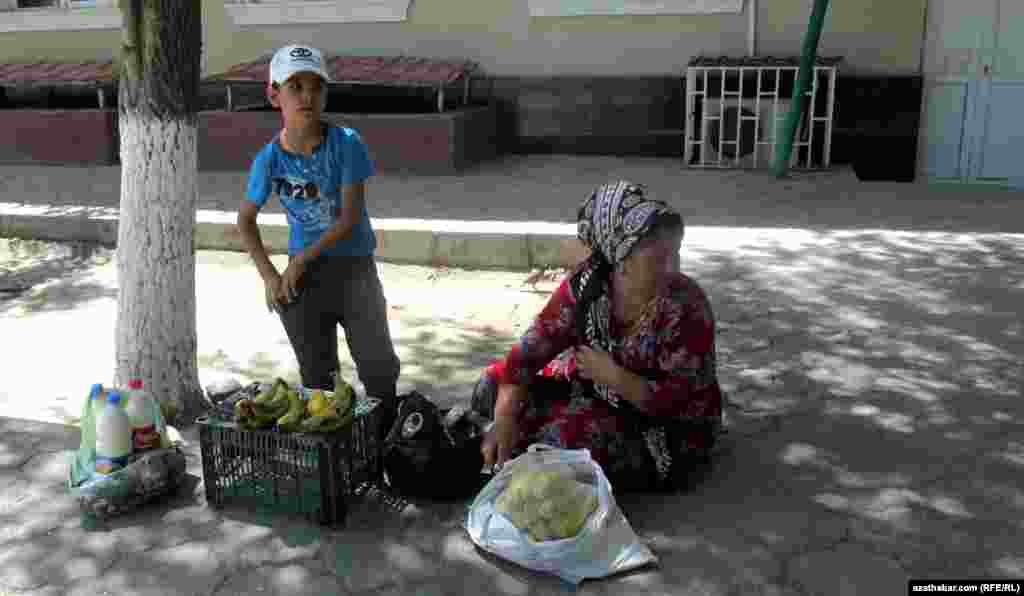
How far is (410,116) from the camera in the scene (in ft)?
29.4

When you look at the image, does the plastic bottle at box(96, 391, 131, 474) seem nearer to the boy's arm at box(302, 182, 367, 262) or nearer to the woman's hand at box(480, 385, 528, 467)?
the boy's arm at box(302, 182, 367, 262)

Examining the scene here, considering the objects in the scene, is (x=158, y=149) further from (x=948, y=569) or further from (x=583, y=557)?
(x=948, y=569)

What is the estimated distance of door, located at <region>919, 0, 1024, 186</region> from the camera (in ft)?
28.7

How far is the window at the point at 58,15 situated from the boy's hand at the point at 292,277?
8.61 metres

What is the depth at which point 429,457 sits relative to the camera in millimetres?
3277

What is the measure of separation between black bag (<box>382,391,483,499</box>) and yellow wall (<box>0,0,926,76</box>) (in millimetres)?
6838

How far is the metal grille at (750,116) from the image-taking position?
28.9 ft

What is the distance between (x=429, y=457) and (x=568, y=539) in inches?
24.2

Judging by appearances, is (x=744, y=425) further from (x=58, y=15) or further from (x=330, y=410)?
(x=58, y=15)

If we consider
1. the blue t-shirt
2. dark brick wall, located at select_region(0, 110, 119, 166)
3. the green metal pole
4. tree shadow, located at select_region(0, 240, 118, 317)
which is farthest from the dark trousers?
dark brick wall, located at select_region(0, 110, 119, 166)

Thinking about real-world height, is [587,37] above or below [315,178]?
above

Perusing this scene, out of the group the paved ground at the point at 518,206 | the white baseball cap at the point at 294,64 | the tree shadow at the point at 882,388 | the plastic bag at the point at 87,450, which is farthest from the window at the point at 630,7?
the plastic bag at the point at 87,450

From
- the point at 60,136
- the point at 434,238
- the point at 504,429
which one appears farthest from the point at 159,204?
the point at 60,136

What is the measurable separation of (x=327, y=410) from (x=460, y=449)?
459mm
